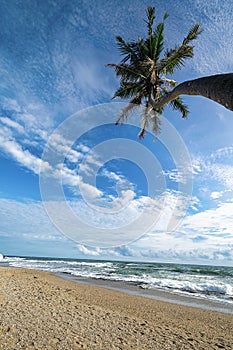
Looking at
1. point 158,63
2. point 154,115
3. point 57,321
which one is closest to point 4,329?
point 57,321

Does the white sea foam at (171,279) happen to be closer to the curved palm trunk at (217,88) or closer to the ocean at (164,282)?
the ocean at (164,282)

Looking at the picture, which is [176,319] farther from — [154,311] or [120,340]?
[120,340]

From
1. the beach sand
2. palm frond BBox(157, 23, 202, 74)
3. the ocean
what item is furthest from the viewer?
the ocean

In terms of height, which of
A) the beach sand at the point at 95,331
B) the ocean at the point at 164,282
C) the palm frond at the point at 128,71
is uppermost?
the palm frond at the point at 128,71

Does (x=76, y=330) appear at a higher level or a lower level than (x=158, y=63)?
lower

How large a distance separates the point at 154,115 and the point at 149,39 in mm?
3812

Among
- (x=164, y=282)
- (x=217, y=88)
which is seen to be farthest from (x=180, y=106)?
(x=164, y=282)

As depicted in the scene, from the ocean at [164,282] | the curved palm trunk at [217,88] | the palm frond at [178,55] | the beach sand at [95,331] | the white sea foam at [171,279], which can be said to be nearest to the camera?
the curved palm trunk at [217,88]

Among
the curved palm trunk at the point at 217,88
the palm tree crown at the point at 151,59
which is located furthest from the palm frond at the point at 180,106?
the curved palm trunk at the point at 217,88

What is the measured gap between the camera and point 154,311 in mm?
9359

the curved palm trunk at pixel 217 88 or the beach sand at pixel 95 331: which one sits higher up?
the curved palm trunk at pixel 217 88

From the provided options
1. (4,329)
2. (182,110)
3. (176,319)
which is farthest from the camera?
(182,110)

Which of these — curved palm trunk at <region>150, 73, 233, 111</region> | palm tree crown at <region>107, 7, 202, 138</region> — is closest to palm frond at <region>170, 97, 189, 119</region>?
palm tree crown at <region>107, 7, 202, 138</region>

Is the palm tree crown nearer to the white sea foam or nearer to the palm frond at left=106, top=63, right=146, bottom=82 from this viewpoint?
the palm frond at left=106, top=63, right=146, bottom=82
